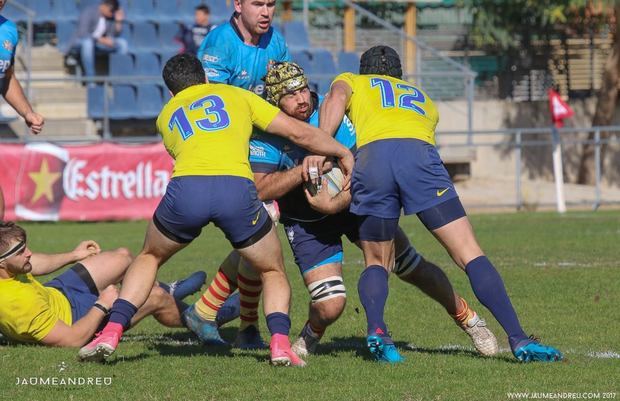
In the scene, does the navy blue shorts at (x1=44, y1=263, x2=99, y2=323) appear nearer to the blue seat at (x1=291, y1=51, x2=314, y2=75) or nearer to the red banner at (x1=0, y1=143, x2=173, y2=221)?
the red banner at (x1=0, y1=143, x2=173, y2=221)

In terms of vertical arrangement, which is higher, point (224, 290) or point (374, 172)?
point (374, 172)

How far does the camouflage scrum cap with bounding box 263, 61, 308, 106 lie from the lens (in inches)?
279

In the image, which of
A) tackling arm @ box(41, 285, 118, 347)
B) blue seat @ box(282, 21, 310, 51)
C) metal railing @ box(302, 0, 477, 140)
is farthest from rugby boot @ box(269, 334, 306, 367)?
blue seat @ box(282, 21, 310, 51)

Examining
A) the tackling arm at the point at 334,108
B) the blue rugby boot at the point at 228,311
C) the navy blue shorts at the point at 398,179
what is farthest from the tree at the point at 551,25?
the navy blue shorts at the point at 398,179

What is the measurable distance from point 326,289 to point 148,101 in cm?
1594

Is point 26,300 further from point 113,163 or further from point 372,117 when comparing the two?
point 113,163

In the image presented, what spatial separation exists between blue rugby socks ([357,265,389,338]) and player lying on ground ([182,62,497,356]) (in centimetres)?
34

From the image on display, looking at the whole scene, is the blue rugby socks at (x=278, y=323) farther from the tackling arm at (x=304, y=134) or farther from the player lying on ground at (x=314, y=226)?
the tackling arm at (x=304, y=134)

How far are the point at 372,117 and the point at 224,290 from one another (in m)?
1.70

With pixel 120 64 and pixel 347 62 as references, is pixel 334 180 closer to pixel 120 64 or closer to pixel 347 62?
pixel 120 64

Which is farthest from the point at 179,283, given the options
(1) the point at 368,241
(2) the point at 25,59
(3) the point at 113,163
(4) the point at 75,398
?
(2) the point at 25,59

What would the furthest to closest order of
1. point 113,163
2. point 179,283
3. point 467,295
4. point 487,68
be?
point 487,68
point 113,163
point 467,295
point 179,283

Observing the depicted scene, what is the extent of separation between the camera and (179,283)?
327 inches

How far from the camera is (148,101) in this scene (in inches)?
890
